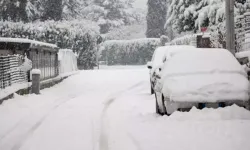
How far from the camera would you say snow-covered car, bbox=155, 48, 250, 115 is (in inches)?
368

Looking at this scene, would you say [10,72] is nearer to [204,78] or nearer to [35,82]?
[35,82]

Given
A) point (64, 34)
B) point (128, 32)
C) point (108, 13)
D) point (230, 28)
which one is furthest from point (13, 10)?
point (128, 32)

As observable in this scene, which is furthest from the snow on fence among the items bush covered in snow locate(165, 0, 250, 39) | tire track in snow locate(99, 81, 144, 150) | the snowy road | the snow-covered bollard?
the snowy road

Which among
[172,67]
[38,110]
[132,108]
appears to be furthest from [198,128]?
[38,110]

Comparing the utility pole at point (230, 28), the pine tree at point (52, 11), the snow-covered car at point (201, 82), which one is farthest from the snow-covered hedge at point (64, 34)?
the snow-covered car at point (201, 82)

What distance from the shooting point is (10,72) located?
619 inches

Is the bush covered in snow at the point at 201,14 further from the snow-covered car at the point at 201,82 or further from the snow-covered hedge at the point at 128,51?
the snow-covered hedge at the point at 128,51

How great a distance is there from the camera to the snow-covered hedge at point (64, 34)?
3344cm

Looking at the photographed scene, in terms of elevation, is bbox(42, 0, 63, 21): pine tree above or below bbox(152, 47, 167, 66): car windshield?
above

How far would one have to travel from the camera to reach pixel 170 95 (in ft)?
31.4

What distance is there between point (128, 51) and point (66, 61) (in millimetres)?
15836

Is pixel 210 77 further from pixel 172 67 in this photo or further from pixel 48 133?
pixel 48 133

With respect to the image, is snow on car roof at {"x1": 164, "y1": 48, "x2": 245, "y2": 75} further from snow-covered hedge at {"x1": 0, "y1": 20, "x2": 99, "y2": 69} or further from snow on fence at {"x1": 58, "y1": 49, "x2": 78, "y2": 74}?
snow-covered hedge at {"x1": 0, "y1": 20, "x2": 99, "y2": 69}

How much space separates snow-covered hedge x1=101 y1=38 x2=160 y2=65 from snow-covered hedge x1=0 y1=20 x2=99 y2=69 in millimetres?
6245
